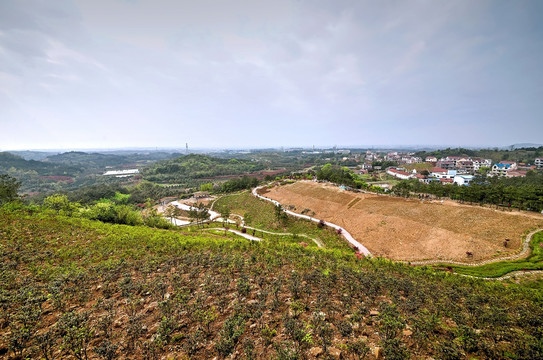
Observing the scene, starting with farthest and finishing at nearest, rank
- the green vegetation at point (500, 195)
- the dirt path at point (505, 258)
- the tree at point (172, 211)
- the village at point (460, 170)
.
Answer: the village at point (460, 170), the tree at point (172, 211), the green vegetation at point (500, 195), the dirt path at point (505, 258)

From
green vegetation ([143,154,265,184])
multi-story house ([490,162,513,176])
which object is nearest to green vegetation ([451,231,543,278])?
multi-story house ([490,162,513,176])

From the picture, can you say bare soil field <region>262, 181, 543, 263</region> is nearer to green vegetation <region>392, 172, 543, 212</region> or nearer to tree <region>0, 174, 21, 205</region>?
green vegetation <region>392, 172, 543, 212</region>

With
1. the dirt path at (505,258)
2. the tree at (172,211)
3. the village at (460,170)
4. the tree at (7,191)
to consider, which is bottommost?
the tree at (172,211)

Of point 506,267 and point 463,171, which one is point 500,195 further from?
point 463,171

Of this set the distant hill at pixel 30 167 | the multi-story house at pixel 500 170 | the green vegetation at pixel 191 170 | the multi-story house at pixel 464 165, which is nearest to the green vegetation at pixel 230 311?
the green vegetation at pixel 191 170

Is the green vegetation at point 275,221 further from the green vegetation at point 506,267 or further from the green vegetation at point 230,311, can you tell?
the green vegetation at point 230,311

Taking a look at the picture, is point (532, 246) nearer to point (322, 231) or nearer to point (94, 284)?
point (322, 231)
